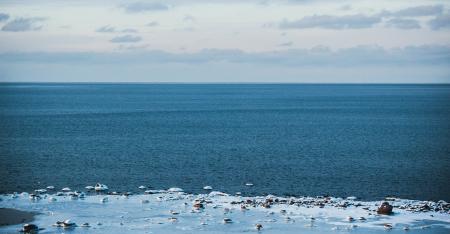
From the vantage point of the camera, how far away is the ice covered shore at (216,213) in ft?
137

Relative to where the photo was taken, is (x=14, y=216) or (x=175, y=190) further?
(x=175, y=190)

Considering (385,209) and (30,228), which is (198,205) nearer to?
(30,228)

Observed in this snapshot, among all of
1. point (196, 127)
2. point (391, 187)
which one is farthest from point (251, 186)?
point (196, 127)

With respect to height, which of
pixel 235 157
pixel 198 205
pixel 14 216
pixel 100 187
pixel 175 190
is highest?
pixel 198 205

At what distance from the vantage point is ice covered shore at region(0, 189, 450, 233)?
41656 mm

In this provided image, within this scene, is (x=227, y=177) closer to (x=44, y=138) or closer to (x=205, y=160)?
(x=205, y=160)

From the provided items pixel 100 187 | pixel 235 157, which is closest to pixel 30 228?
pixel 100 187

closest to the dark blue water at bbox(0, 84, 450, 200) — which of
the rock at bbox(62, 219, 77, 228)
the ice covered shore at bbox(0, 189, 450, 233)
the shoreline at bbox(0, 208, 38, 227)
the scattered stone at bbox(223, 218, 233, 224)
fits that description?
the ice covered shore at bbox(0, 189, 450, 233)

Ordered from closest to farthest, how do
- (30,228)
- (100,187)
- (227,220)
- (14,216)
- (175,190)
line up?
(30,228) < (227,220) < (14,216) < (175,190) < (100,187)

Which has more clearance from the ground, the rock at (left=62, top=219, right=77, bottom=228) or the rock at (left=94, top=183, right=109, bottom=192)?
the rock at (left=62, top=219, right=77, bottom=228)

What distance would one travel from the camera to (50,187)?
190 feet

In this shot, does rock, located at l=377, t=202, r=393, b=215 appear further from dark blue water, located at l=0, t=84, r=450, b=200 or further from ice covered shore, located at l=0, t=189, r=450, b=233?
dark blue water, located at l=0, t=84, r=450, b=200

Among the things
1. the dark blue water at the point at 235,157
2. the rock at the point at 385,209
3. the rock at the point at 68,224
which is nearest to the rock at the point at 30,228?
the rock at the point at 68,224

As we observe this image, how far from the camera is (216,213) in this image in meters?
46.4
